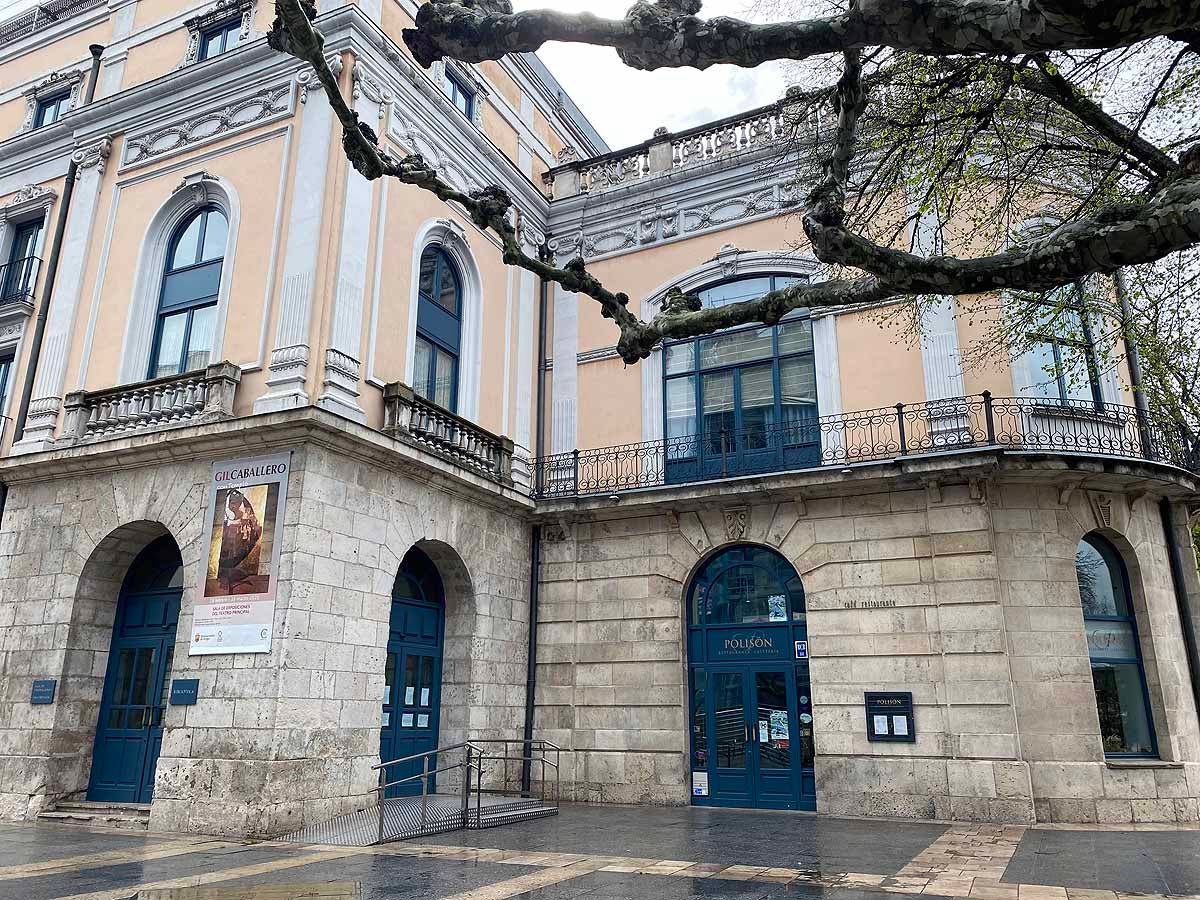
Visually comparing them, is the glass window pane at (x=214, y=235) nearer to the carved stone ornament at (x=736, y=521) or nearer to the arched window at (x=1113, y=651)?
the carved stone ornament at (x=736, y=521)

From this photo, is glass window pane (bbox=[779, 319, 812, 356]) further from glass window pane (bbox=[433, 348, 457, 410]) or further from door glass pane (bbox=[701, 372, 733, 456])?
glass window pane (bbox=[433, 348, 457, 410])

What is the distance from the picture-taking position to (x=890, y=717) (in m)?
12.8

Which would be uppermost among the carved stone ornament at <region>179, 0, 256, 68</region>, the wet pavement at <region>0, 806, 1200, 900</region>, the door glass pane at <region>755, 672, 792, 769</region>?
the carved stone ornament at <region>179, 0, 256, 68</region>

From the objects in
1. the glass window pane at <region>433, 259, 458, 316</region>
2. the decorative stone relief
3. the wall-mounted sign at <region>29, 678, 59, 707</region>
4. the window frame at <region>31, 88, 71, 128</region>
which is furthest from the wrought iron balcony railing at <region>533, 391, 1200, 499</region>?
the window frame at <region>31, 88, 71, 128</region>

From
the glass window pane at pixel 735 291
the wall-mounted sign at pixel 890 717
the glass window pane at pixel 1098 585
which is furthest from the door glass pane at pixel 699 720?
the glass window pane at pixel 735 291

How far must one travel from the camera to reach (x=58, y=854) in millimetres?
9102

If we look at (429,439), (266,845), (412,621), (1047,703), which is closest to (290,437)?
(429,439)

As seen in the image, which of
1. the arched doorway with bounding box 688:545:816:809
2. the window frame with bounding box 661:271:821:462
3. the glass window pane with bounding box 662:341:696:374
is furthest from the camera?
the glass window pane with bounding box 662:341:696:374

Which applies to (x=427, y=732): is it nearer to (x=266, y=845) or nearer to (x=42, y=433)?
(x=266, y=845)

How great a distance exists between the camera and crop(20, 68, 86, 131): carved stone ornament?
54.5 feet

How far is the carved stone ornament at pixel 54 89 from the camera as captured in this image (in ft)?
54.5

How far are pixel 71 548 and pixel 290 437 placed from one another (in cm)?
436

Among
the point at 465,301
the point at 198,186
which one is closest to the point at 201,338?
the point at 198,186

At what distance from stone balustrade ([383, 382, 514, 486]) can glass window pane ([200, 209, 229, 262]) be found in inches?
150
